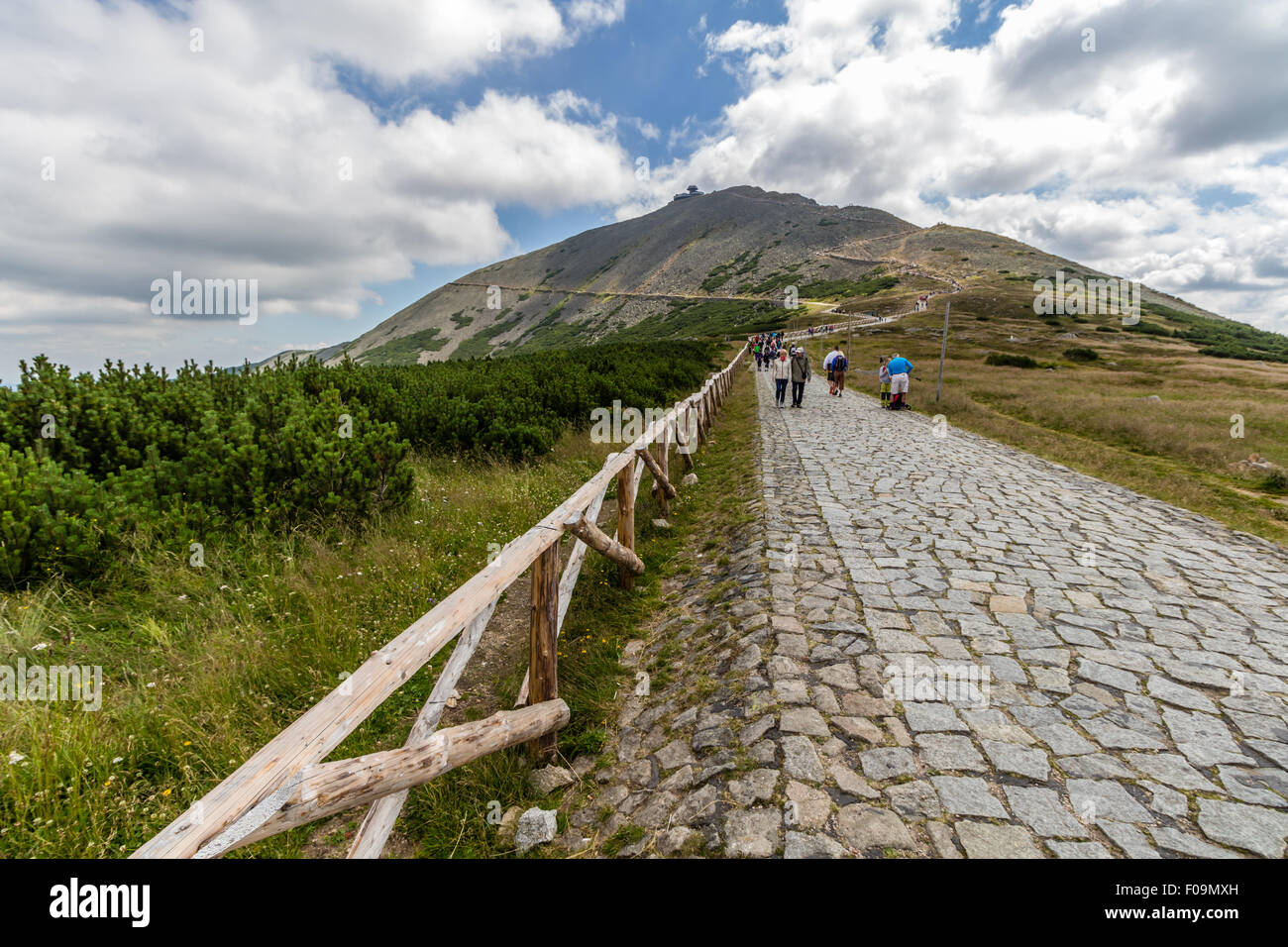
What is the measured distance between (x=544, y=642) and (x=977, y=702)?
110 inches

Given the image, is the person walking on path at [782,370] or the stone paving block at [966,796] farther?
the person walking on path at [782,370]

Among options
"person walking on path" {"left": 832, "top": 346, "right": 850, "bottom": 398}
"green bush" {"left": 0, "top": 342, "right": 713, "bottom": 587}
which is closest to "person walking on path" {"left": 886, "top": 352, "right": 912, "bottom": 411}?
"person walking on path" {"left": 832, "top": 346, "right": 850, "bottom": 398}

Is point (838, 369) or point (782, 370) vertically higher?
point (838, 369)

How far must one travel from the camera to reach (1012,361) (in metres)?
36.7

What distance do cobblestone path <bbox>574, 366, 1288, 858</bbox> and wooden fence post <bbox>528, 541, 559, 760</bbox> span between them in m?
0.46

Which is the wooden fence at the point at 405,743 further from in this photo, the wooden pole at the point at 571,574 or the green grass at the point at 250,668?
the green grass at the point at 250,668

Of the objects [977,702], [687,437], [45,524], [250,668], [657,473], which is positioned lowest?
[977,702]

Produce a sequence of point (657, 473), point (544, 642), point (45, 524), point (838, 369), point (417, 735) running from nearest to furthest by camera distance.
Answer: point (417, 735) → point (544, 642) → point (45, 524) → point (657, 473) → point (838, 369)

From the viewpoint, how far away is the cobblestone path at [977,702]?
8.25 ft

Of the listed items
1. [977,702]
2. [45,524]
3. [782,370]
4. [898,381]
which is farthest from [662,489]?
[898,381]

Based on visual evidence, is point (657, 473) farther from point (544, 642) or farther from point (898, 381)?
point (898, 381)

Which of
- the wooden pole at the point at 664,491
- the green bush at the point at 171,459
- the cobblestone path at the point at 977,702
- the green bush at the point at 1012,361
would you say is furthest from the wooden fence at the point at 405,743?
the green bush at the point at 1012,361

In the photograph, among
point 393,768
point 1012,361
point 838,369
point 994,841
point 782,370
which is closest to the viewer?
point 393,768
